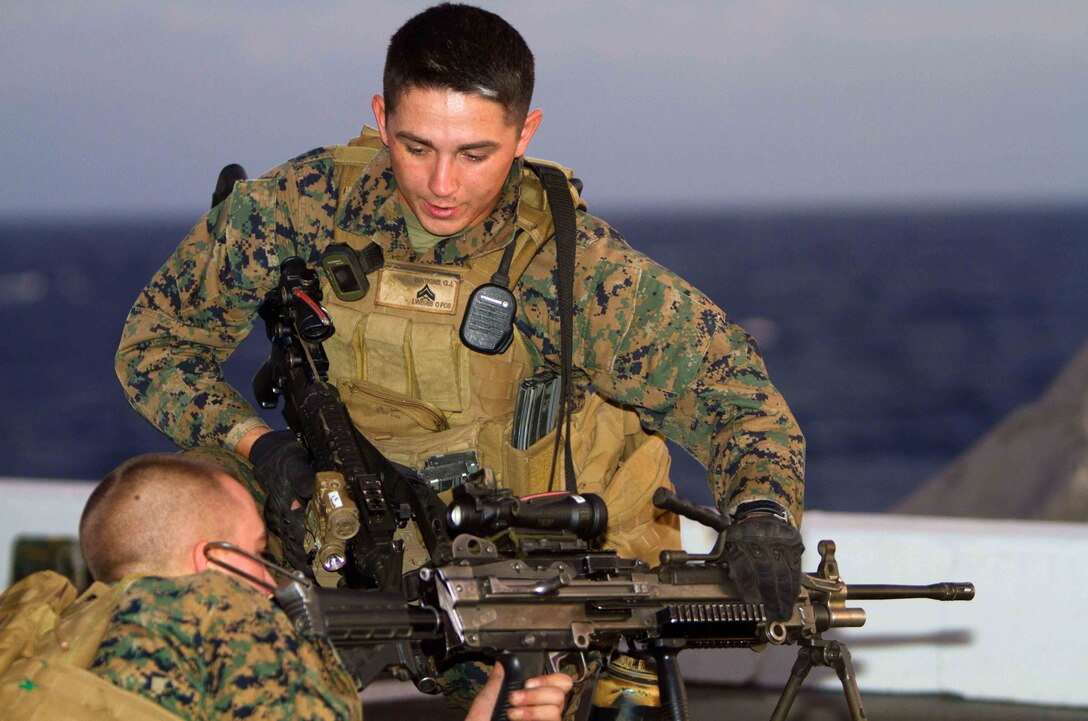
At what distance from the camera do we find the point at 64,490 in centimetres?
584

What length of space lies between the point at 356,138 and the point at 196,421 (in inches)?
38.5

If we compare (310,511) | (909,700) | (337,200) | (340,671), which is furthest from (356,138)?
(909,700)

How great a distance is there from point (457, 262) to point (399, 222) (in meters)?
0.21

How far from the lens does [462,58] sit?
3.61 m

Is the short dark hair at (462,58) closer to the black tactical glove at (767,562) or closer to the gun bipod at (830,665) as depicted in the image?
the black tactical glove at (767,562)

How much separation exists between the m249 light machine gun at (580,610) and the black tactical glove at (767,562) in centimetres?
3

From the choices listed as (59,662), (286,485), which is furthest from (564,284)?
(59,662)

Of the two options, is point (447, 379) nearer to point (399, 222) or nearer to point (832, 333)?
point (399, 222)

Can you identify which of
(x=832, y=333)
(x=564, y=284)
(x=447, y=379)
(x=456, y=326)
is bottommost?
(x=447, y=379)

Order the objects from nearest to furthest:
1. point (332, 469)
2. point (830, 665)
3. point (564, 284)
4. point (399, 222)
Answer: point (830, 665)
point (332, 469)
point (564, 284)
point (399, 222)

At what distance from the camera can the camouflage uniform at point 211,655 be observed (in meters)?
2.49

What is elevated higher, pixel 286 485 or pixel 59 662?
pixel 286 485

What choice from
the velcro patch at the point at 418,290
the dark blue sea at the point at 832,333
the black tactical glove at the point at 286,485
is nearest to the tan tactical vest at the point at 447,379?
the velcro patch at the point at 418,290

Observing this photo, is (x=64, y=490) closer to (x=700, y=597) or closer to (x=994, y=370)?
(x=700, y=597)
